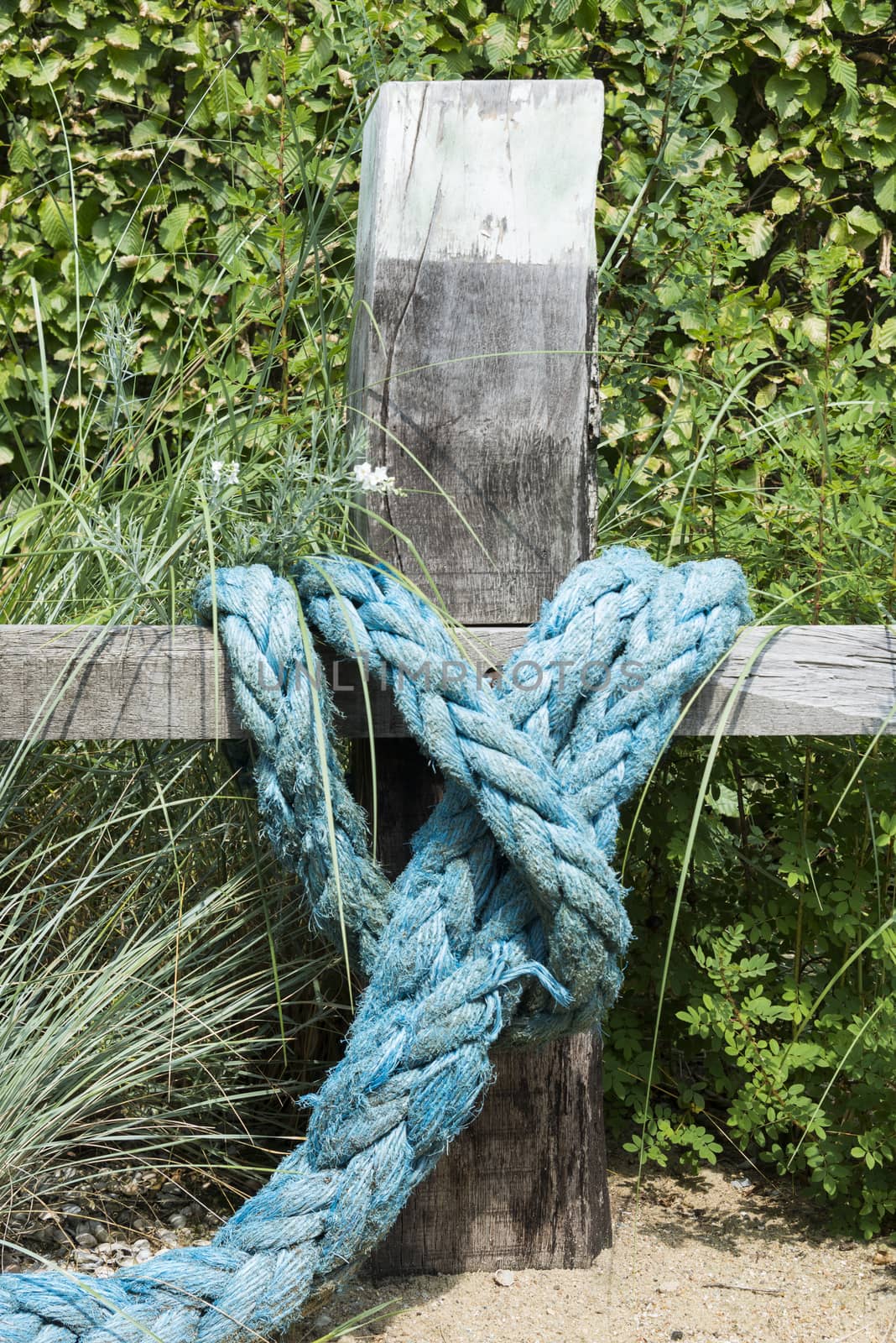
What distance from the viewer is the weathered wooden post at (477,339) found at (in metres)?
1.46

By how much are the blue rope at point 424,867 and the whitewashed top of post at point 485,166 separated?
1.34ft

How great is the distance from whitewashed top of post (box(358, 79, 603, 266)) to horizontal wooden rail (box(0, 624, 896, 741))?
1.57 feet

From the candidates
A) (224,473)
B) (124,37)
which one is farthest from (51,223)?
(224,473)

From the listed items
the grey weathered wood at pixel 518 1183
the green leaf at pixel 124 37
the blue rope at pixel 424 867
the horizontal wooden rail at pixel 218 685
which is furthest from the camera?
the green leaf at pixel 124 37

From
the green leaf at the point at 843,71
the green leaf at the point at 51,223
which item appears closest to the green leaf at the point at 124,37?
the green leaf at the point at 51,223

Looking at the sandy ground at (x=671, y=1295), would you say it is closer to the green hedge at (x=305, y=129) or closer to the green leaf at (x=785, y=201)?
the green hedge at (x=305, y=129)

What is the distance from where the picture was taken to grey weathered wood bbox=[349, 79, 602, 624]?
146cm

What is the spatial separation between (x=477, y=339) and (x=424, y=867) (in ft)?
2.12

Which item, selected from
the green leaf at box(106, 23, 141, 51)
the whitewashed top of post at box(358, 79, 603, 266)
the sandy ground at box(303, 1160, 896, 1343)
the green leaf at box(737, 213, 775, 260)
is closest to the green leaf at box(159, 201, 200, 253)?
the green leaf at box(106, 23, 141, 51)

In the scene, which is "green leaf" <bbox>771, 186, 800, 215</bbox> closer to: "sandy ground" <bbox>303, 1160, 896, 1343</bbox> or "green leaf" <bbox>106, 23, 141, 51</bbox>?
"green leaf" <bbox>106, 23, 141, 51</bbox>

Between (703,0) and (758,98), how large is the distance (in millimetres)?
864

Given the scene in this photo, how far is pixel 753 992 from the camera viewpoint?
72.2 inches

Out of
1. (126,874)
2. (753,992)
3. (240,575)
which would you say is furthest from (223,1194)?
(240,575)

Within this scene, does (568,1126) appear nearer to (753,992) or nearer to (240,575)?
(753,992)
